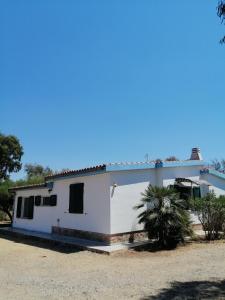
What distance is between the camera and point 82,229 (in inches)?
563

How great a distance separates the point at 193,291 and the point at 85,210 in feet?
26.7

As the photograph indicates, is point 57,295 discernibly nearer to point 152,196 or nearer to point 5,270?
point 5,270

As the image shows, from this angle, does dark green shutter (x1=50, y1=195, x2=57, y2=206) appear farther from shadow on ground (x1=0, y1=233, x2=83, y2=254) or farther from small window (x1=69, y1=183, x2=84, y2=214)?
shadow on ground (x1=0, y1=233, x2=83, y2=254)

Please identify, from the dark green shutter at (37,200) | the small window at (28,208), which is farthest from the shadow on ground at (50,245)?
the small window at (28,208)

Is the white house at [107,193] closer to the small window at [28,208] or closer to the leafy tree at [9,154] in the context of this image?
the small window at [28,208]

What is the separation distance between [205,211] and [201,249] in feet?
7.42

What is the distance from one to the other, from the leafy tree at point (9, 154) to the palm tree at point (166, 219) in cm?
2636

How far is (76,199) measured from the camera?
1489cm

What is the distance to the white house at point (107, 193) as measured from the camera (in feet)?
42.9

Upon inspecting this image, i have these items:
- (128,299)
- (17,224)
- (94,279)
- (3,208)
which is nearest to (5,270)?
(94,279)

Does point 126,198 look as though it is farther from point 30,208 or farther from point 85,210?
point 30,208

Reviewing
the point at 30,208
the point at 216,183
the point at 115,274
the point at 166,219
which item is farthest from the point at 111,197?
the point at 30,208

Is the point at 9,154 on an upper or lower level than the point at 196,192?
upper

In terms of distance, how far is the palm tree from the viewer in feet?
39.4
